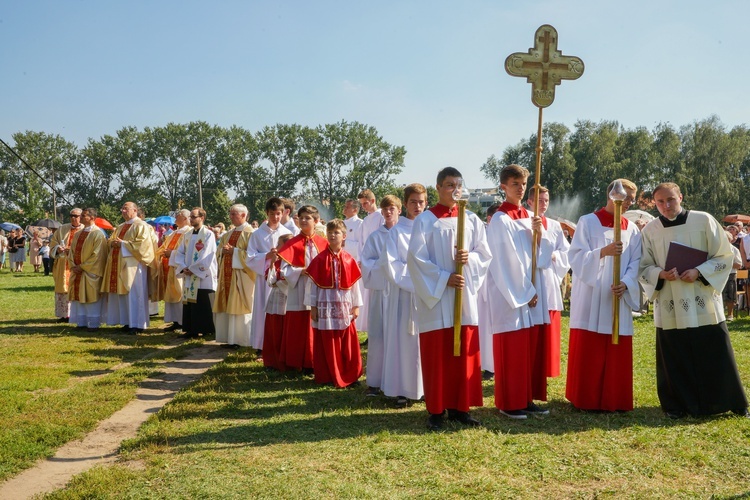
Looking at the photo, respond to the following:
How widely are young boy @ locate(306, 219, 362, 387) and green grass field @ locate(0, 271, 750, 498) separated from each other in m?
0.28

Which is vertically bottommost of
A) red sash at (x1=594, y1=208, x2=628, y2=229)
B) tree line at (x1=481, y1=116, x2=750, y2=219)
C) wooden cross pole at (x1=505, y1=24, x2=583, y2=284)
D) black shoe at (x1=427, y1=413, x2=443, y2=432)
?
black shoe at (x1=427, y1=413, x2=443, y2=432)

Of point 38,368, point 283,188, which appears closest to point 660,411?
point 38,368

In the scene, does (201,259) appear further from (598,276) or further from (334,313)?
(598,276)

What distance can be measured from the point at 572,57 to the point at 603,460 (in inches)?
149

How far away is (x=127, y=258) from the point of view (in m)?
12.1

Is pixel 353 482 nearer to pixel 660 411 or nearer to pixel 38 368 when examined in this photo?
pixel 660 411

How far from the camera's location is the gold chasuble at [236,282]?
33.3 feet

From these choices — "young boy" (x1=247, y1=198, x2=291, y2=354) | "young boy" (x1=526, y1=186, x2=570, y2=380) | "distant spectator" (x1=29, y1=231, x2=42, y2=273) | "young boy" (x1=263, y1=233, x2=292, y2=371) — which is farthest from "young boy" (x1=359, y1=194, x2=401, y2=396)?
"distant spectator" (x1=29, y1=231, x2=42, y2=273)

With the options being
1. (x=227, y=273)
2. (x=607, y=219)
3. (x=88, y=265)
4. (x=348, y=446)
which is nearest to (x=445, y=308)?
(x=348, y=446)

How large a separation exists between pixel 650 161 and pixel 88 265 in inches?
2049

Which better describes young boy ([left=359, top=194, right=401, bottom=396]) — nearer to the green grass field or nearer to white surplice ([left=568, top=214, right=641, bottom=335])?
the green grass field

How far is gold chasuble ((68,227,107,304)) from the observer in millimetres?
12234

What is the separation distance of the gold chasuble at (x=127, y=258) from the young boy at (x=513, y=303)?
8164mm

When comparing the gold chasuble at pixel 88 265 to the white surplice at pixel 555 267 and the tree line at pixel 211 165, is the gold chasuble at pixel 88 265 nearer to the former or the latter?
the white surplice at pixel 555 267
